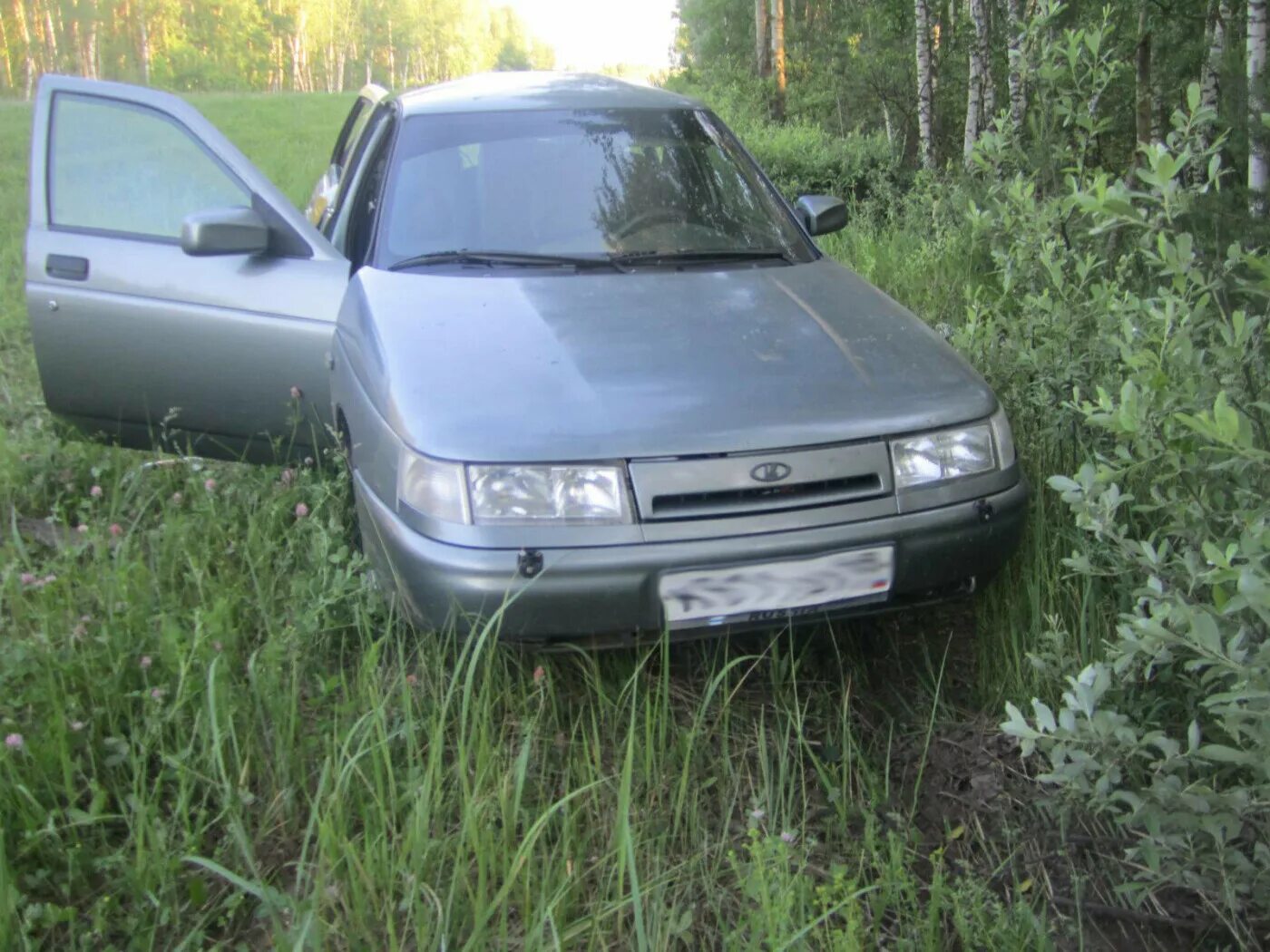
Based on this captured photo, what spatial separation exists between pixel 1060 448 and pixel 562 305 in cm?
152

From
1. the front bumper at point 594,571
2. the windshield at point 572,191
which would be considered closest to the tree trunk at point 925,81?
the windshield at point 572,191

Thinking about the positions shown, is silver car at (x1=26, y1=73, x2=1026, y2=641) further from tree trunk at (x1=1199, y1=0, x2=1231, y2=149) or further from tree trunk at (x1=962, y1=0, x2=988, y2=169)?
tree trunk at (x1=962, y1=0, x2=988, y2=169)

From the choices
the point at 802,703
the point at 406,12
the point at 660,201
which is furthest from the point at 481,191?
the point at 406,12

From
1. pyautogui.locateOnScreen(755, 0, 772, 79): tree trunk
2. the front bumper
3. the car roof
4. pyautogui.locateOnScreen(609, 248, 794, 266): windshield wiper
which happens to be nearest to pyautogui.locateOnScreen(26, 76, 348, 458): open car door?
the car roof

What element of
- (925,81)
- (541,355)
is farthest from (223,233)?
(925,81)

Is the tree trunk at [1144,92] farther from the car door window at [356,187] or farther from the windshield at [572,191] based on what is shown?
the car door window at [356,187]

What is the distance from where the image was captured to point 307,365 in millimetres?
3148

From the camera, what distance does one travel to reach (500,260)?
3049mm

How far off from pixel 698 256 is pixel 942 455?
110 centimetres

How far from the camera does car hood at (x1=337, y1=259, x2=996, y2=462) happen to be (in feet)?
7.31

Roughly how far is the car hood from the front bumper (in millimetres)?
189

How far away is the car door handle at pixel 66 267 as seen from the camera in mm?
3338

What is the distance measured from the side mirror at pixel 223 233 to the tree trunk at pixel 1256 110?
12.2ft

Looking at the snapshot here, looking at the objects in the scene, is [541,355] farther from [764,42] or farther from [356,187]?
[764,42]
